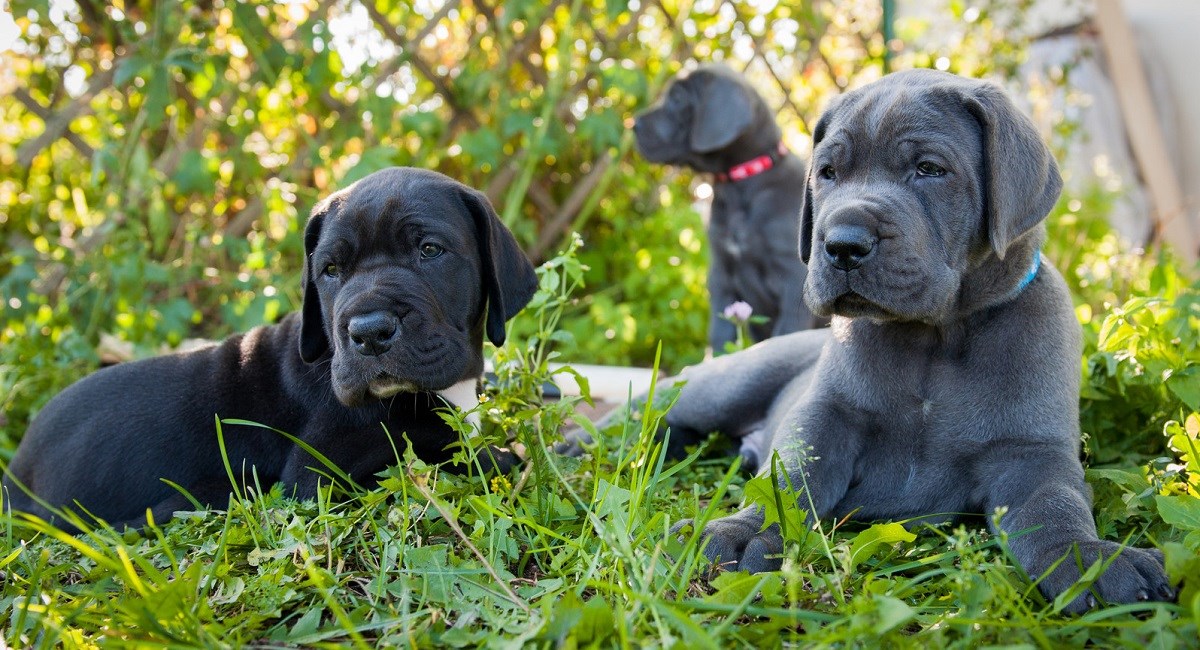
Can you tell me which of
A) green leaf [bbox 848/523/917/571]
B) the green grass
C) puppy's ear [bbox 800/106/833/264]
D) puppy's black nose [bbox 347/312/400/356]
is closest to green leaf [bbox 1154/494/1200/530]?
the green grass

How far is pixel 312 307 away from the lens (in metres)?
3.45

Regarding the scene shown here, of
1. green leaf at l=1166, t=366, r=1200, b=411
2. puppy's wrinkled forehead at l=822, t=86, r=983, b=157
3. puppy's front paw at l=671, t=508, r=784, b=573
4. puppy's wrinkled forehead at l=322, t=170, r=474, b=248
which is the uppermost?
puppy's wrinkled forehead at l=822, t=86, r=983, b=157

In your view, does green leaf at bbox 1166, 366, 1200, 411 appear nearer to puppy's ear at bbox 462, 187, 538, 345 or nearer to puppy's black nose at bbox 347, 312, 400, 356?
puppy's ear at bbox 462, 187, 538, 345

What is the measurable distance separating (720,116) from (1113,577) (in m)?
3.94

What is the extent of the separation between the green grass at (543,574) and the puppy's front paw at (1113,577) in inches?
1.6

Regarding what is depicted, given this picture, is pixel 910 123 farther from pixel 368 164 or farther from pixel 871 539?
pixel 368 164

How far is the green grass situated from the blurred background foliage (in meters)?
2.19

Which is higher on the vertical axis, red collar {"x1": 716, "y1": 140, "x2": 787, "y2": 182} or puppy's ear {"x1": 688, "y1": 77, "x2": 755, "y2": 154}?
puppy's ear {"x1": 688, "y1": 77, "x2": 755, "y2": 154}

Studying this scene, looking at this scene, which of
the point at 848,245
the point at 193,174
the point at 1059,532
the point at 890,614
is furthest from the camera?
the point at 193,174

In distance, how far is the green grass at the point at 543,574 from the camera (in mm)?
2100

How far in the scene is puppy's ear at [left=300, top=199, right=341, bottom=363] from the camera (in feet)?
11.2

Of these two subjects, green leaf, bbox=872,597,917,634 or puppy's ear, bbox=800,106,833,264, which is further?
puppy's ear, bbox=800,106,833,264

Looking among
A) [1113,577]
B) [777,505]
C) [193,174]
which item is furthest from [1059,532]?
[193,174]

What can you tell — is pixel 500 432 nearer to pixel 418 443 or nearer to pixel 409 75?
pixel 418 443
